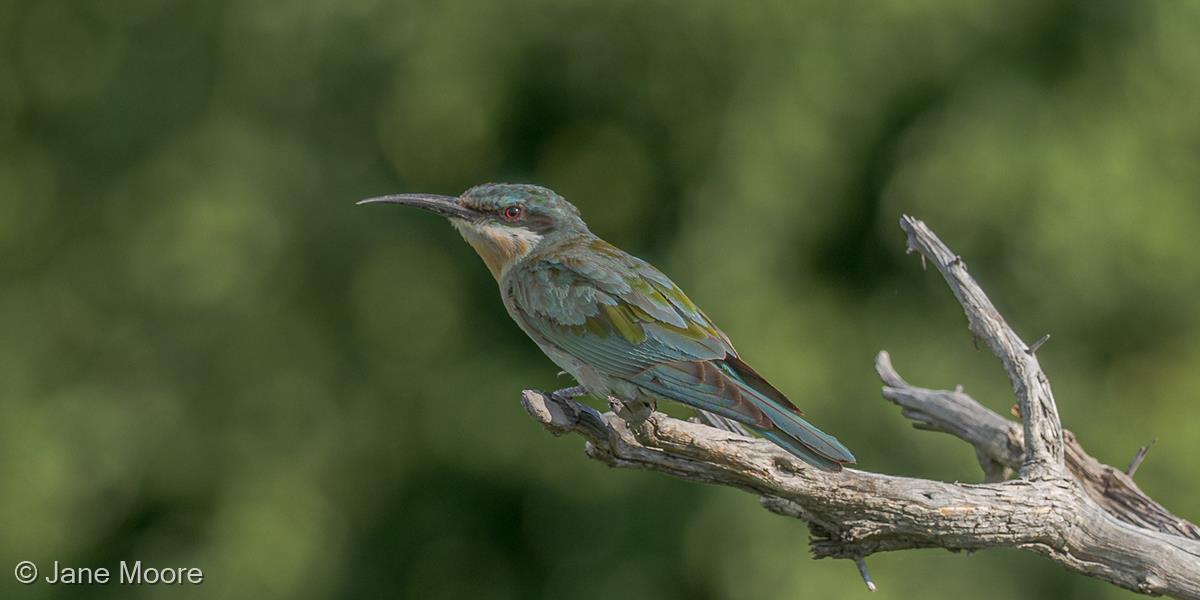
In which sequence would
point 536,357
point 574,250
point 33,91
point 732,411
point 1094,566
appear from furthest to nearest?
1. point 33,91
2. point 536,357
3. point 574,250
4. point 1094,566
5. point 732,411

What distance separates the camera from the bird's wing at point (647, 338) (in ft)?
12.5

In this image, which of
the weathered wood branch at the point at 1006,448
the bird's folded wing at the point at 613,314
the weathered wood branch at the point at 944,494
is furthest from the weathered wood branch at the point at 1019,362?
the bird's folded wing at the point at 613,314

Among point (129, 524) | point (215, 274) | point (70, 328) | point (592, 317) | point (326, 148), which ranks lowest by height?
point (129, 524)

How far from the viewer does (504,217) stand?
4902 mm

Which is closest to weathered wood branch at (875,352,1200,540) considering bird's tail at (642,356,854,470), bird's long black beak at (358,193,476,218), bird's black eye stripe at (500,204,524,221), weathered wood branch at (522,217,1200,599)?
weathered wood branch at (522,217,1200,599)

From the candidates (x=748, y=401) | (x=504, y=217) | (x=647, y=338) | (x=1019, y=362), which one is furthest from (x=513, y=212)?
(x=1019, y=362)

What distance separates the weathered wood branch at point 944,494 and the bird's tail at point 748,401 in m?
0.11

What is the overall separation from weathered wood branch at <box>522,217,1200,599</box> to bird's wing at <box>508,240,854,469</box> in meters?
0.14

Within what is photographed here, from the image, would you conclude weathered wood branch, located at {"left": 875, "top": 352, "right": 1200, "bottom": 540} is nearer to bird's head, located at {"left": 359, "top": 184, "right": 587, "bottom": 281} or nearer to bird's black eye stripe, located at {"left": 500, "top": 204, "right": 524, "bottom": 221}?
bird's head, located at {"left": 359, "top": 184, "right": 587, "bottom": 281}

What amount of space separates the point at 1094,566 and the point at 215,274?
19.5 feet

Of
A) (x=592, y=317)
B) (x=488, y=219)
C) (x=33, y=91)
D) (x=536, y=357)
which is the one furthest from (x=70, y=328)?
(x=592, y=317)

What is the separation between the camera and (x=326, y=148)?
8953 mm

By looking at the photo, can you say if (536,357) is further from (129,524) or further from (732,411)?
(732,411)

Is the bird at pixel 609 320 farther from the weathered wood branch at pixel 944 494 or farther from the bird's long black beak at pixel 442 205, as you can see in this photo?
the weathered wood branch at pixel 944 494
